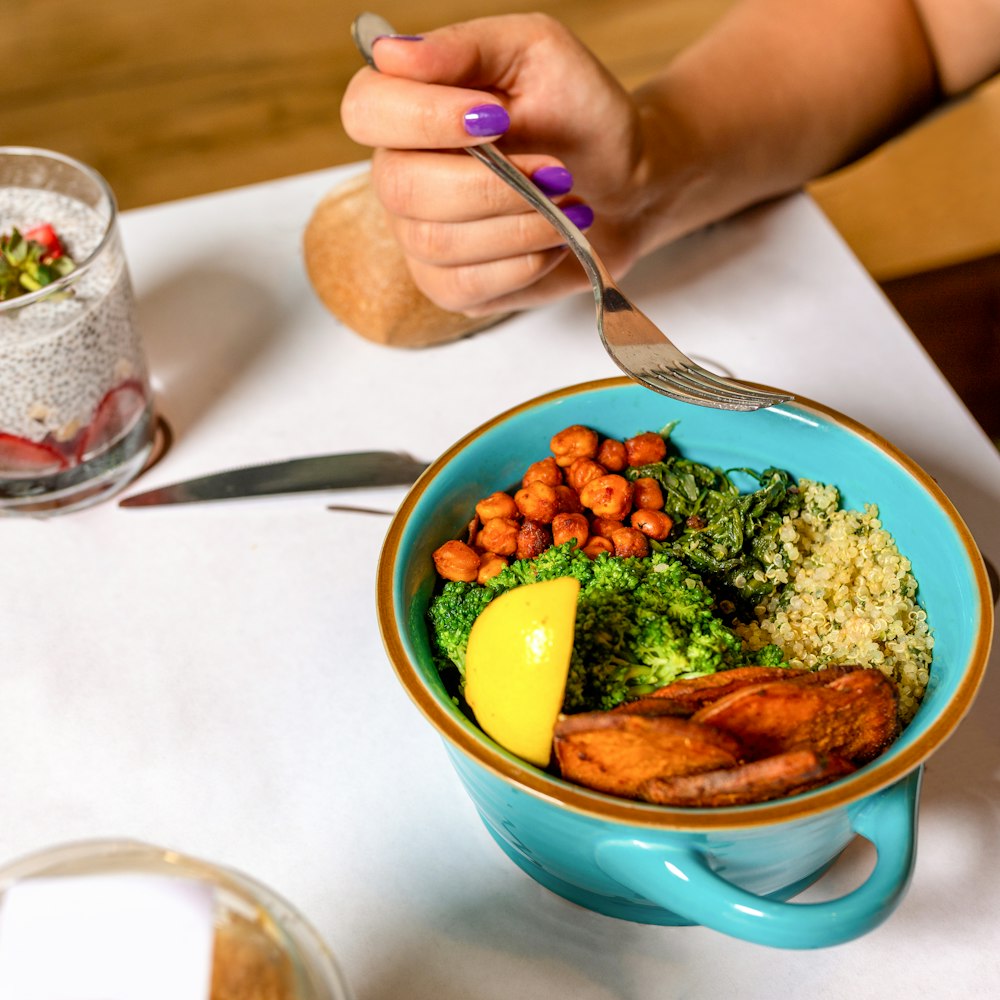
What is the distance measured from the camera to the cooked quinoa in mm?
612

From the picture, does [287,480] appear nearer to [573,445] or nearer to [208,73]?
[573,445]

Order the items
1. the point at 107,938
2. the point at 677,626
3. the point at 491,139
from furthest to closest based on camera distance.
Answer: the point at 491,139
the point at 677,626
the point at 107,938

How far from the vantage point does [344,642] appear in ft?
2.55

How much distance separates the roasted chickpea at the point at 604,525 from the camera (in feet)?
2.23

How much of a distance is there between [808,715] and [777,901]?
9 cm

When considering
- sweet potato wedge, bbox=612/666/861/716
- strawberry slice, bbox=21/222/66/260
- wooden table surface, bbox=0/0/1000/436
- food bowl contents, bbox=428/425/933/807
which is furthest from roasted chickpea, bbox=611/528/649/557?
wooden table surface, bbox=0/0/1000/436

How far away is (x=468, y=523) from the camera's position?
699mm

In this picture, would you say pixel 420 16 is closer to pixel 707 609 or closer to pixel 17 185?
pixel 17 185

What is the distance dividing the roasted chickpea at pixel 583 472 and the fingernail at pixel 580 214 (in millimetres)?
256

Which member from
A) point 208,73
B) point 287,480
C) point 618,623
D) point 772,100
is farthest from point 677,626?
point 208,73

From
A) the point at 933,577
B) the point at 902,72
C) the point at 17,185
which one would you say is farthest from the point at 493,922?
the point at 902,72

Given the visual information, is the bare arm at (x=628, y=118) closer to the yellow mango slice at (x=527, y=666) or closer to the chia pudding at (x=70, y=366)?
the chia pudding at (x=70, y=366)

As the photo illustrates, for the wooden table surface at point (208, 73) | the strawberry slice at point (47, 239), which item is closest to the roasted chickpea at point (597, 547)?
the strawberry slice at point (47, 239)

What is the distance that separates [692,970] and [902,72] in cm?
92
